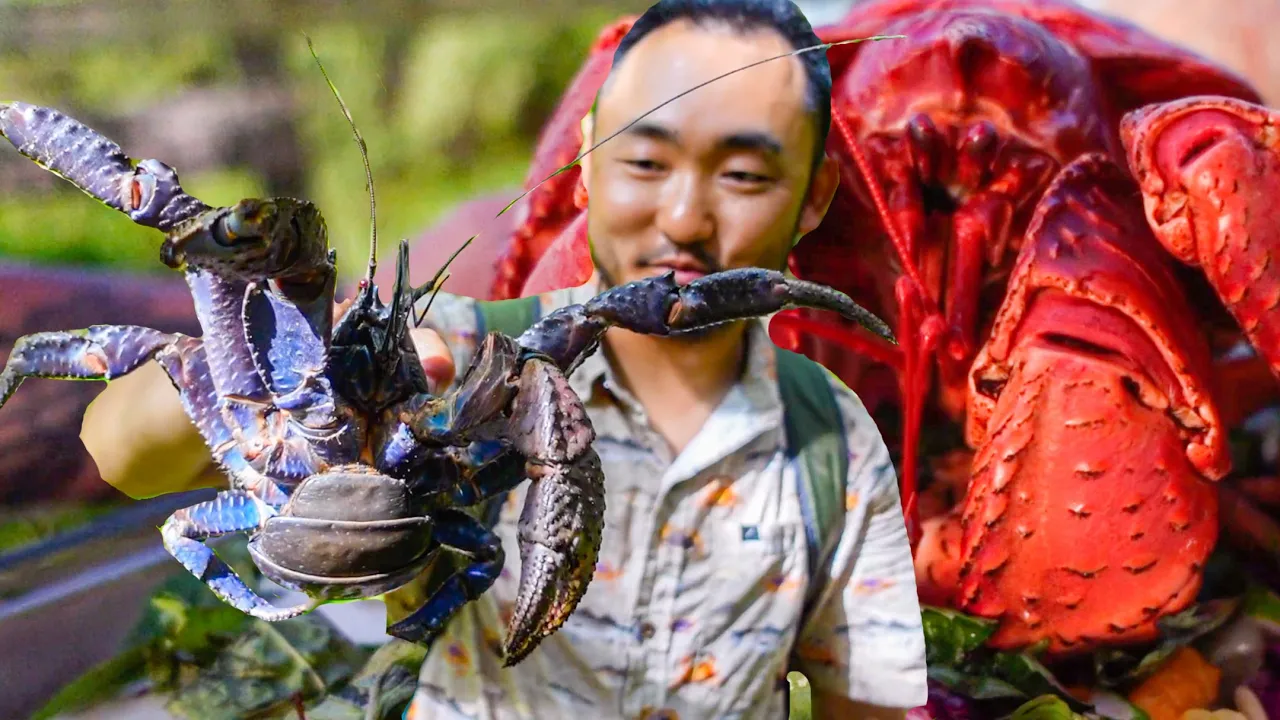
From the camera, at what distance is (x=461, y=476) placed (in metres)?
0.55

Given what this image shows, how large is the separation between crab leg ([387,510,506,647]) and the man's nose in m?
0.26

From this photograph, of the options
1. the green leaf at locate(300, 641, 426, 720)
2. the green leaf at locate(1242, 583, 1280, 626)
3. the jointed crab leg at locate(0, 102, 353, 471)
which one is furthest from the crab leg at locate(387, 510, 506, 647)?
the green leaf at locate(1242, 583, 1280, 626)

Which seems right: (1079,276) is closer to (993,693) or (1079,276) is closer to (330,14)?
(993,693)

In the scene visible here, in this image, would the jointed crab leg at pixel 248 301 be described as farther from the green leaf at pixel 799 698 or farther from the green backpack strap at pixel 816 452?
the green leaf at pixel 799 698

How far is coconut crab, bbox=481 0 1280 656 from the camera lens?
82cm

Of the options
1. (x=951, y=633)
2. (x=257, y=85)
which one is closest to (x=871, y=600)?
(x=951, y=633)

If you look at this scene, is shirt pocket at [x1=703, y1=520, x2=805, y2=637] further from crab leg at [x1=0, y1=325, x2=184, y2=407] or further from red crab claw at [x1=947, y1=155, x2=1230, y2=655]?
crab leg at [x1=0, y1=325, x2=184, y2=407]

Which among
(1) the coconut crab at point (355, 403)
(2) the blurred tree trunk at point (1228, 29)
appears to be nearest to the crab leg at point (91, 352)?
(1) the coconut crab at point (355, 403)

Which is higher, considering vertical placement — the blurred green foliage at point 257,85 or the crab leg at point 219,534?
the blurred green foliage at point 257,85

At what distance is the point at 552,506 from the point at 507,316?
238 millimetres

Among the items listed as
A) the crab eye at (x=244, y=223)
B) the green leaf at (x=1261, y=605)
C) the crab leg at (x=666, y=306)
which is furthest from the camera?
the green leaf at (x=1261, y=605)

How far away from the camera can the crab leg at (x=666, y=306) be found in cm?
55

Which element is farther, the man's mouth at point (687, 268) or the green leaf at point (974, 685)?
the green leaf at point (974, 685)

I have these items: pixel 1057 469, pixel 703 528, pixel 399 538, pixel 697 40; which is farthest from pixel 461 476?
pixel 1057 469
